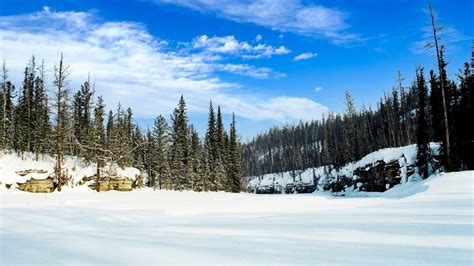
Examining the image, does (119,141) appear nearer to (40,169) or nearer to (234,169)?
(40,169)

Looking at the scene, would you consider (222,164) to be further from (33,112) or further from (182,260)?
(182,260)

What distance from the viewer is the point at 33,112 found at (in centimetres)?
4172

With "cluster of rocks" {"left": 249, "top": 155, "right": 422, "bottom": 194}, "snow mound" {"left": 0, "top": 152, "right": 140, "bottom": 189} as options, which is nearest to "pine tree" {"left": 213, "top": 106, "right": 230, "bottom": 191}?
"cluster of rocks" {"left": 249, "top": 155, "right": 422, "bottom": 194}

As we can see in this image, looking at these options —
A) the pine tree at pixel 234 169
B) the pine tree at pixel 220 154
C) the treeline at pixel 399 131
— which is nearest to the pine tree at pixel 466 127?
the treeline at pixel 399 131

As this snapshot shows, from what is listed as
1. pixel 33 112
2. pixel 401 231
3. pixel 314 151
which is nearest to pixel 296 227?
pixel 401 231

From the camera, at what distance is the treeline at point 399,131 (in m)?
28.0

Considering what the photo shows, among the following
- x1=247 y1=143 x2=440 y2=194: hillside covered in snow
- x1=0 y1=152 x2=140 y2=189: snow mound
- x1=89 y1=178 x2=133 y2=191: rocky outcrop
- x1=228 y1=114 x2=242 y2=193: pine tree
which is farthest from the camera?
x1=228 y1=114 x2=242 y2=193: pine tree

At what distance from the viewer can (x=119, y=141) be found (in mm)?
39469

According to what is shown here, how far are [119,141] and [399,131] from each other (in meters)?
55.0

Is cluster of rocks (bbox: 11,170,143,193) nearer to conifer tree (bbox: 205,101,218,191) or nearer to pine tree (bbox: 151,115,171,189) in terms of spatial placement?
pine tree (bbox: 151,115,171,189)

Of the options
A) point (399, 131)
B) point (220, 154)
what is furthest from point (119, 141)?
point (399, 131)

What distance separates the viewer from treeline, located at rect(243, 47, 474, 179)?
92.0 feet

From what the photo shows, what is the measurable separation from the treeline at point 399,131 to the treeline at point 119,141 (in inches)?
978

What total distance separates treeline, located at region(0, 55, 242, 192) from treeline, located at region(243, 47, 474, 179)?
24830mm
